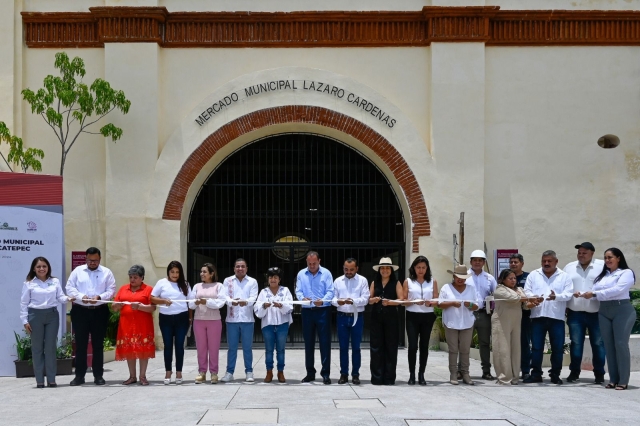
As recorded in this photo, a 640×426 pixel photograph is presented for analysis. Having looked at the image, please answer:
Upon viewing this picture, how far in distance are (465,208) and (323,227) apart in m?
2.66

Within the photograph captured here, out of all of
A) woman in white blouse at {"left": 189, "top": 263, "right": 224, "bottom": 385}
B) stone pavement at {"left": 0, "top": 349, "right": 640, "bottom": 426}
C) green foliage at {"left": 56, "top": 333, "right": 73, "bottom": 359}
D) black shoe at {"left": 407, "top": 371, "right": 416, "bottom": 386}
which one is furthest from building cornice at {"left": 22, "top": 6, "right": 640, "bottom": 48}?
black shoe at {"left": 407, "top": 371, "right": 416, "bottom": 386}

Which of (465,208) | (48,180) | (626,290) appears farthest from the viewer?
(465,208)

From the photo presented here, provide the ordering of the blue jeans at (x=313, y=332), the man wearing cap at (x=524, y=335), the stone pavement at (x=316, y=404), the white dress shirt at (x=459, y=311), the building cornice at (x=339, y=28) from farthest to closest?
1. the building cornice at (x=339, y=28)
2. the man wearing cap at (x=524, y=335)
3. the blue jeans at (x=313, y=332)
4. the white dress shirt at (x=459, y=311)
5. the stone pavement at (x=316, y=404)

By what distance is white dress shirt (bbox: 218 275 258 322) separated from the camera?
452 inches

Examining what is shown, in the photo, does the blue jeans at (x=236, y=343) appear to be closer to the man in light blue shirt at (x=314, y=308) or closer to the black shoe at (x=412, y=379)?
the man in light blue shirt at (x=314, y=308)

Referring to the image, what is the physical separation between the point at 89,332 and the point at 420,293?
4285mm

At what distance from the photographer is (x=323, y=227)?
54.2ft

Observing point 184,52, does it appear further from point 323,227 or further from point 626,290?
point 626,290

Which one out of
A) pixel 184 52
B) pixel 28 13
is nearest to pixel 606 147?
pixel 184 52

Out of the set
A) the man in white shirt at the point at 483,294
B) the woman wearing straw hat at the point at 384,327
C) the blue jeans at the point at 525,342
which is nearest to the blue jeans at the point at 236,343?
the woman wearing straw hat at the point at 384,327

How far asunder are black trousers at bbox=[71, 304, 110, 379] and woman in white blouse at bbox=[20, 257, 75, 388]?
0.26m

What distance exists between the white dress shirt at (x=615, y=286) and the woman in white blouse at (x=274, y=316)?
385 centimetres

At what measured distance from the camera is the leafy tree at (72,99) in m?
15.0

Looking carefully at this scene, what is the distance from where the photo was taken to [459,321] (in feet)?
37.1
